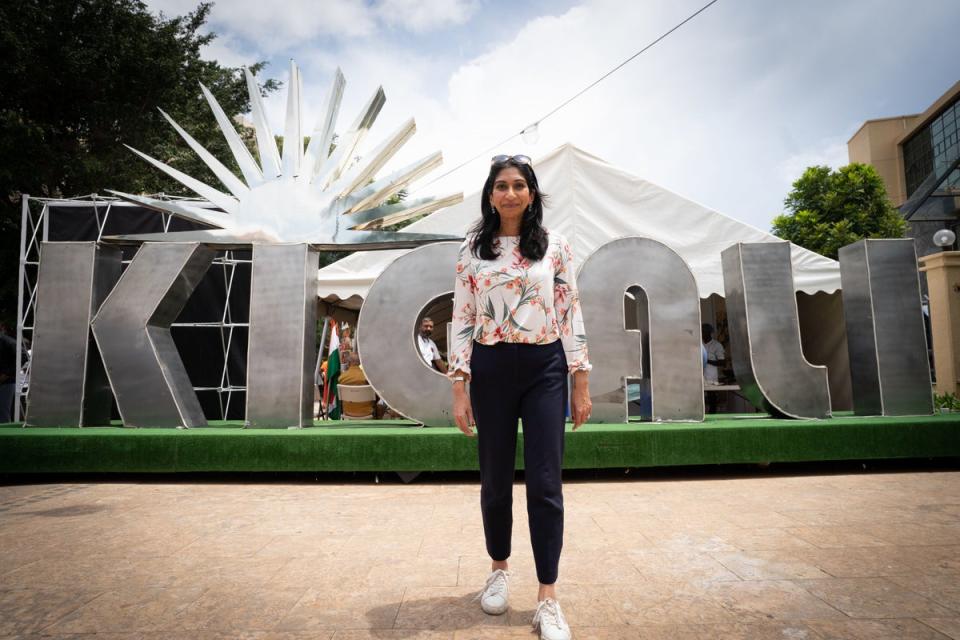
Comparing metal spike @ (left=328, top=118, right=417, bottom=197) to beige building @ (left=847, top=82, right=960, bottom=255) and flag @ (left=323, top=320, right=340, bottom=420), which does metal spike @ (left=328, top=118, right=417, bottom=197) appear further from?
beige building @ (left=847, top=82, right=960, bottom=255)

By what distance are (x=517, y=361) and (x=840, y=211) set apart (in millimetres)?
29327

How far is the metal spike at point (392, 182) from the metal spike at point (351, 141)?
38 cm

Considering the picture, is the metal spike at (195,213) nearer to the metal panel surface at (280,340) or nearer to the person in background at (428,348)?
the metal panel surface at (280,340)

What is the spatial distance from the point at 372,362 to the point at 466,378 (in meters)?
3.78

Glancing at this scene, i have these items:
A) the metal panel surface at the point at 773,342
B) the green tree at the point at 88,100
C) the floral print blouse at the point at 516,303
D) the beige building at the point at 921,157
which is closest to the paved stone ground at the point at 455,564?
the floral print blouse at the point at 516,303

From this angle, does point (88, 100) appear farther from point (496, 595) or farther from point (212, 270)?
point (496, 595)

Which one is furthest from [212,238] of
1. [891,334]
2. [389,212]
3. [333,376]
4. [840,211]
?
[840,211]

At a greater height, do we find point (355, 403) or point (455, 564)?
point (355, 403)

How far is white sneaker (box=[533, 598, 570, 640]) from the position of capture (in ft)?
6.71

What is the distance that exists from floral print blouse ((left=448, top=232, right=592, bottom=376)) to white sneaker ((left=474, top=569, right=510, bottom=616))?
872 mm

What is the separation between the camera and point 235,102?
59.1ft

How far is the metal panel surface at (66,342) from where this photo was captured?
616 cm

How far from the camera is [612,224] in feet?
31.2

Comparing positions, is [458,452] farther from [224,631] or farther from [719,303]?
[719,303]
